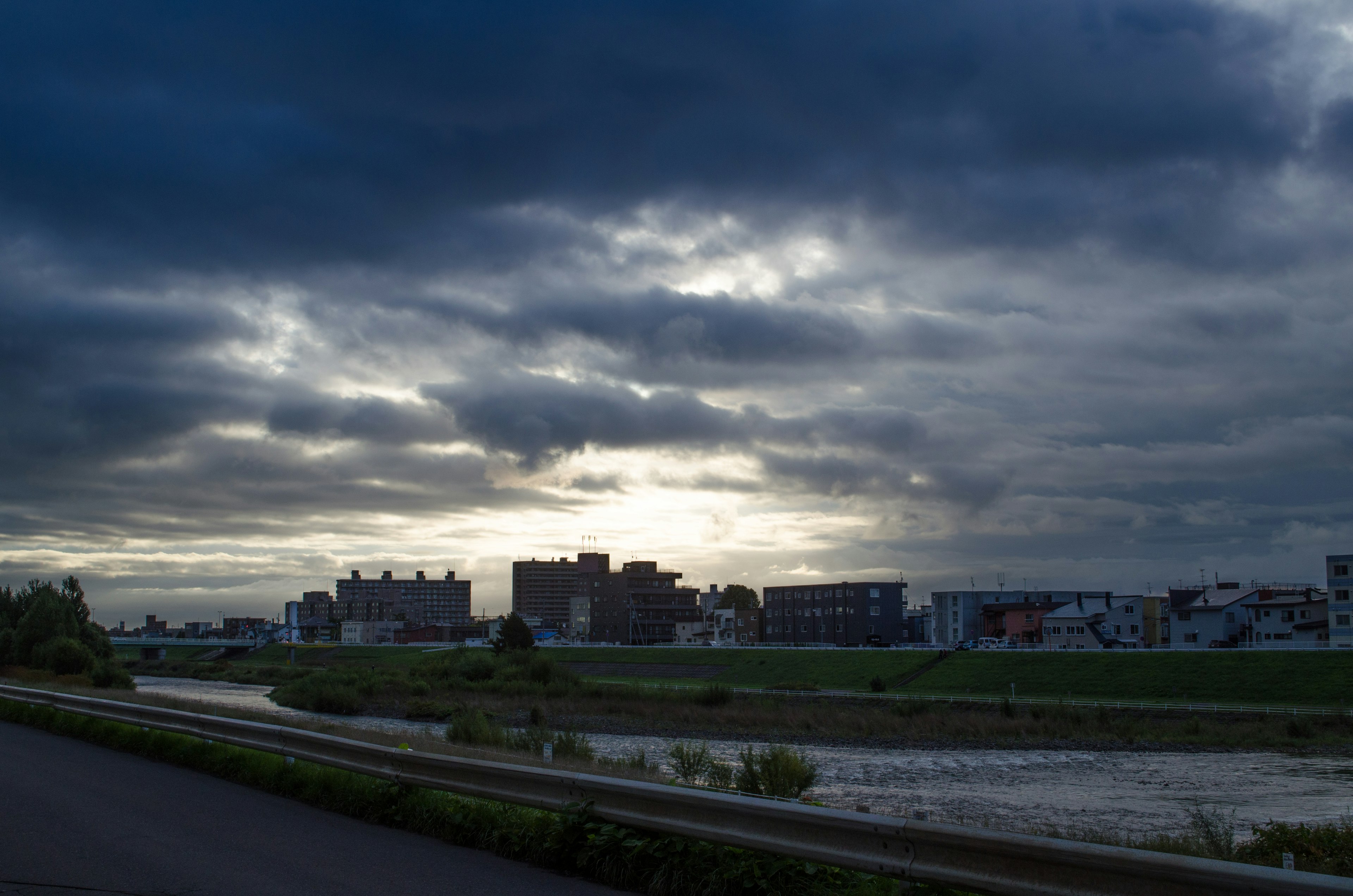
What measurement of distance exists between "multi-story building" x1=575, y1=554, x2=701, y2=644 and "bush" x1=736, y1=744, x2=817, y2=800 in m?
151

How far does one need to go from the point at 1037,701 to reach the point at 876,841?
63557 millimetres

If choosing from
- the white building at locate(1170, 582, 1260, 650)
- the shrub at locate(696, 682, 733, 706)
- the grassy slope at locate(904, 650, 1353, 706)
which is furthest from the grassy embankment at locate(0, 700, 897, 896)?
the white building at locate(1170, 582, 1260, 650)

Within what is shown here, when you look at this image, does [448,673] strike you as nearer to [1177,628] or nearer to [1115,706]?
[1115,706]

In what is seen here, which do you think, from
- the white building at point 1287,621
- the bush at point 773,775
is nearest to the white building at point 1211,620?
the white building at point 1287,621

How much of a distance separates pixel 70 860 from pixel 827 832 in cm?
722

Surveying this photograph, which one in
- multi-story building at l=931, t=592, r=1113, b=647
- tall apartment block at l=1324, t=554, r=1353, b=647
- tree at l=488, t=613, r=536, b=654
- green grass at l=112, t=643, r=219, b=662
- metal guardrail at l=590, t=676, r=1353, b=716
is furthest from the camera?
green grass at l=112, t=643, r=219, b=662

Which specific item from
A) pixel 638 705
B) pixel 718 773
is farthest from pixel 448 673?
pixel 718 773

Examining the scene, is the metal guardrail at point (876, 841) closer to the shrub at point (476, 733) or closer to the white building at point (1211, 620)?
the shrub at point (476, 733)

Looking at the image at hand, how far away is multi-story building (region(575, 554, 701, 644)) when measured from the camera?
17350cm

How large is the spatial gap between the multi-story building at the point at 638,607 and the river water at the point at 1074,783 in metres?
120

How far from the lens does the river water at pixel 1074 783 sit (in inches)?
1143

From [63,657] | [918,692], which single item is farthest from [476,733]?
[918,692]

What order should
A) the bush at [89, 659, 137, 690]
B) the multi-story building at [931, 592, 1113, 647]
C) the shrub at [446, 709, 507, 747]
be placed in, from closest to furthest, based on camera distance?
the shrub at [446, 709, 507, 747]
the bush at [89, 659, 137, 690]
the multi-story building at [931, 592, 1113, 647]

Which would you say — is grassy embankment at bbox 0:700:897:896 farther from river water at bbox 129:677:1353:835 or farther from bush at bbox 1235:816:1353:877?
river water at bbox 129:677:1353:835
